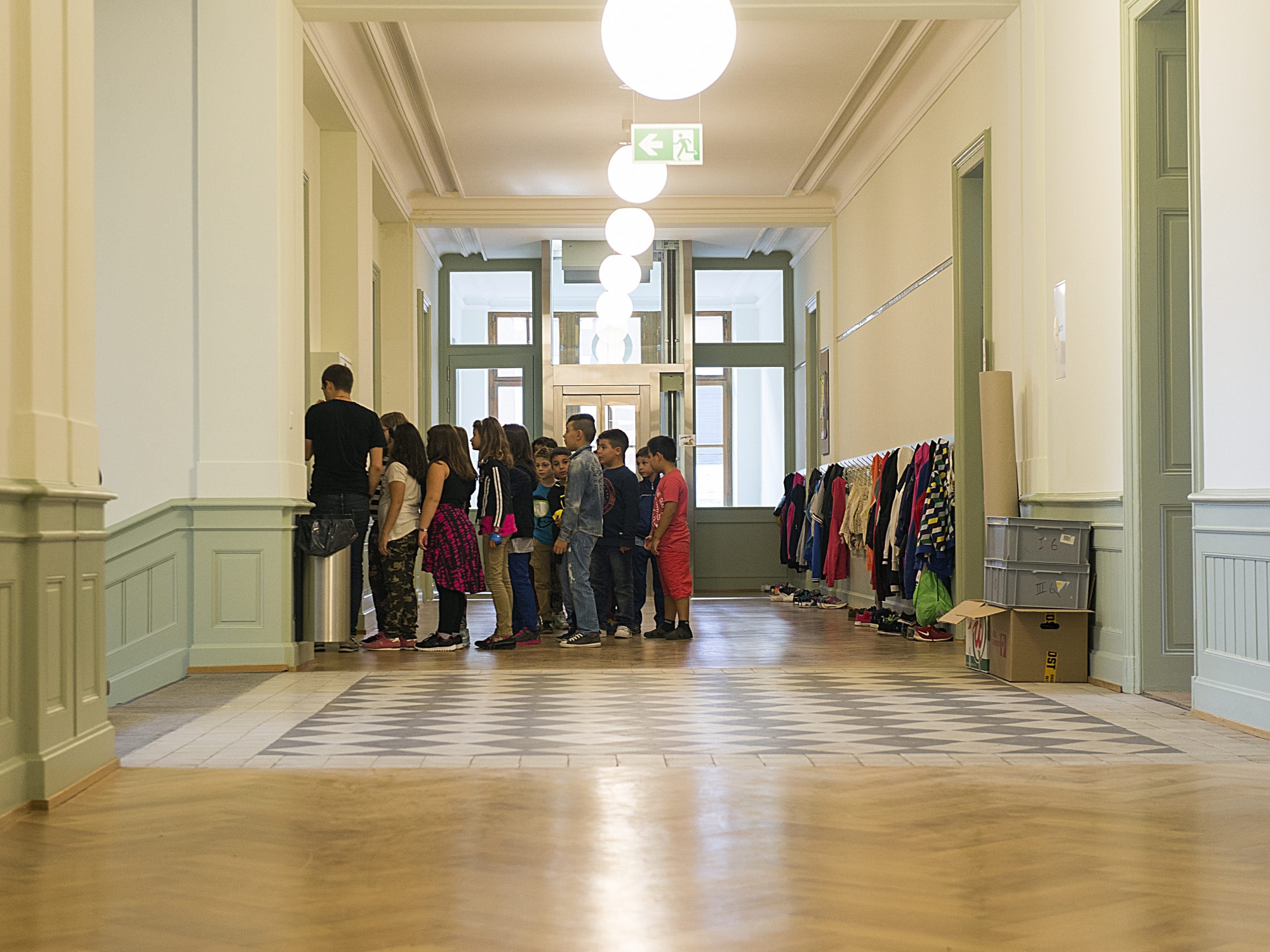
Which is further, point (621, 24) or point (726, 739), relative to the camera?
point (621, 24)

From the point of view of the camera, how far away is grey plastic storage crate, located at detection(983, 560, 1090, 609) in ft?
19.9

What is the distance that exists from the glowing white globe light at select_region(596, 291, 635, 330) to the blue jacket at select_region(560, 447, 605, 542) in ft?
15.3

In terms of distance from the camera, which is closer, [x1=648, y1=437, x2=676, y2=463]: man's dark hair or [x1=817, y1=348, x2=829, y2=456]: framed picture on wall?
[x1=648, y1=437, x2=676, y2=463]: man's dark hair

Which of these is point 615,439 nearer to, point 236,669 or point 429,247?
point 236,669

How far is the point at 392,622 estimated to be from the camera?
7.91 meters

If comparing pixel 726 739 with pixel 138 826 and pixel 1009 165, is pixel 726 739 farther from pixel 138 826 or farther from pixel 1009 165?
pixel 1009 165

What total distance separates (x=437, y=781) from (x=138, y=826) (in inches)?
34.8

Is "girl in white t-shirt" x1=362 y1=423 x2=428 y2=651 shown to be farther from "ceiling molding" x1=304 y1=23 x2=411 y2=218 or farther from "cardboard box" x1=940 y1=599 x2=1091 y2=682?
"cardboard box" x1=940 y1=599 x2=1091 y2=682

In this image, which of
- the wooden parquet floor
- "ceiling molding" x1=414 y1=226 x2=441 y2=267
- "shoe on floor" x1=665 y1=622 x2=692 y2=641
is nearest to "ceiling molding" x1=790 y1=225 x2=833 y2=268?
"ceiling molding" x1=414 y1=226 x2=441 y2=267

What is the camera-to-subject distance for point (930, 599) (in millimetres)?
8516

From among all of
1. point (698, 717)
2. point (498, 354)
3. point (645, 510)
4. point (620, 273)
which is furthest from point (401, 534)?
point (498, 354)

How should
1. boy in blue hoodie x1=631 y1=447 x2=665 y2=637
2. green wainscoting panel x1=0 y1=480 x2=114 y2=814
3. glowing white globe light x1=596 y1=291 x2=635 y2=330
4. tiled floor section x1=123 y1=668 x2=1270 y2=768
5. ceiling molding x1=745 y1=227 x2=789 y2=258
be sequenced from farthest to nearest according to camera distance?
ceiling molding x1=745 y1=227 x2=789 y2=258, glowing white globe light x1=596 y1=291 x2=635 y2=330, boy in blue hoodie x1=631 y1=447 x2=665 y2=637, tiled floor section x1=123 y1=668 x2=1270 y2=768, green wainscoting panel x1=0 y1=480 x2=114 y2=814

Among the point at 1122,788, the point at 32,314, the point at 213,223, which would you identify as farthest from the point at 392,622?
the point at 1122,788

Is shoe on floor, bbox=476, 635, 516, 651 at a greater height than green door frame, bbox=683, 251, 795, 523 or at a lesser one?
lesser
